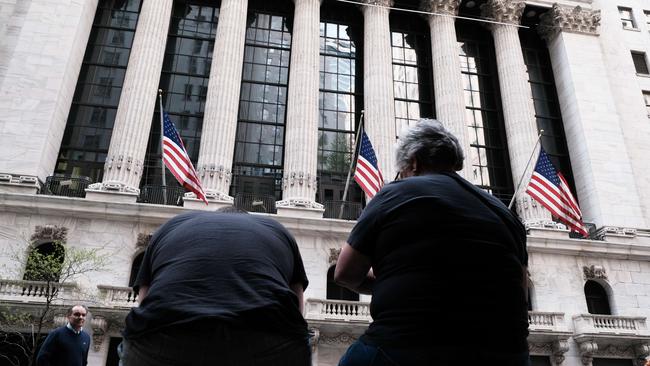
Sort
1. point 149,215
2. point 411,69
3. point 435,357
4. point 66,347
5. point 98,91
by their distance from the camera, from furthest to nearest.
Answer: point 411,69
point 98,91
point 149,215
point 66,347
point 435,357

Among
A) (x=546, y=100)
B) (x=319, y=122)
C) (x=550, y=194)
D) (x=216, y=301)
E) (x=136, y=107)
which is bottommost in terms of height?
(x=216, y=301)

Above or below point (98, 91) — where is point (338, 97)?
above

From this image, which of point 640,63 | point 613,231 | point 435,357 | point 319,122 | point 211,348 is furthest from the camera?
point 640,63

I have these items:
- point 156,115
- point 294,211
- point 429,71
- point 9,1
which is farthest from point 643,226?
point 9,1

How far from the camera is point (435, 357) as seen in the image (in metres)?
2.45

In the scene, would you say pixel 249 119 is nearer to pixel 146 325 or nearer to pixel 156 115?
pixel 156 115

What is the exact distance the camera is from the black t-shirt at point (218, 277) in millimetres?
2734

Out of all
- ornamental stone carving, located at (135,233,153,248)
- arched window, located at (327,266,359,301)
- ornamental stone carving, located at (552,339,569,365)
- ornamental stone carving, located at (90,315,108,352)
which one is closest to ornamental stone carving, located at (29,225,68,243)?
ornamental stone carving, located at (135,233,153,248)

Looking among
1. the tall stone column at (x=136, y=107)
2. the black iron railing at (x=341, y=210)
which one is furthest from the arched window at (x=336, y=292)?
the tall stone column at (x=136, y=107)

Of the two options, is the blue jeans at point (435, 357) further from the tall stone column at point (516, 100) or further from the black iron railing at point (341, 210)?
the tall stone column at point (516, 100)

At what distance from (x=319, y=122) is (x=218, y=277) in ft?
90.5

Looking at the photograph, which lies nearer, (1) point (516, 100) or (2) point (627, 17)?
(1) point (516, 100)

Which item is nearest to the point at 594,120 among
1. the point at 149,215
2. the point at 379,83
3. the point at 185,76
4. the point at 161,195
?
the point at 379,83

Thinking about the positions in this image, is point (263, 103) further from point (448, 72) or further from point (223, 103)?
point (448, 72)
